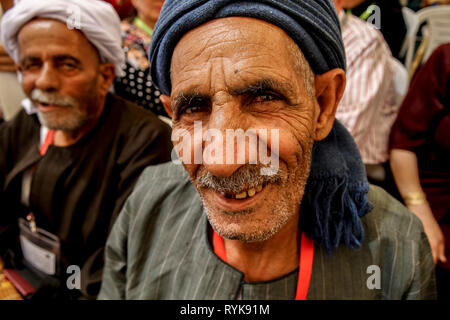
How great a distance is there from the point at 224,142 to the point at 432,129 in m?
1.25

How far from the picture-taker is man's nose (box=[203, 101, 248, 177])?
72 cm

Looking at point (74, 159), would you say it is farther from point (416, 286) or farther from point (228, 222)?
point (416, 286)

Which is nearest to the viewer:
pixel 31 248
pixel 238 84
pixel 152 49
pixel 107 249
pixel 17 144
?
pixel 238 84

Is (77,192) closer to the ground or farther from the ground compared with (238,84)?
closer to the ground

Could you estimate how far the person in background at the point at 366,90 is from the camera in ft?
5.44

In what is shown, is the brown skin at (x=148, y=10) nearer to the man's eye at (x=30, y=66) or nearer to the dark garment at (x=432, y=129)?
the man's eye at (x=30, y=66)

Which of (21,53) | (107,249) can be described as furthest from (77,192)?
(21,53)

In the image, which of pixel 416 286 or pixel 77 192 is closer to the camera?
pixel 416 286

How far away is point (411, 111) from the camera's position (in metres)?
1.51

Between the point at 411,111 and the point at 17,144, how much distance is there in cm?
222

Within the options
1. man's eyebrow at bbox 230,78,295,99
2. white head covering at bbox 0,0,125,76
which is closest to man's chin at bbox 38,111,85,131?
white head covering at bbox 0,0,125,76

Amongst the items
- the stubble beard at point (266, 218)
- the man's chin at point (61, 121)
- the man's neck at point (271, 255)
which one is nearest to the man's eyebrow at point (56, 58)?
the man's chin at point (61, 121)

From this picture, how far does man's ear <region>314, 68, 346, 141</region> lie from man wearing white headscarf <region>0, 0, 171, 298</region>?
90cm

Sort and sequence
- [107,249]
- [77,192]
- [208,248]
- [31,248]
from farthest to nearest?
[31,248], [77,192], [107,249], [208,248]
